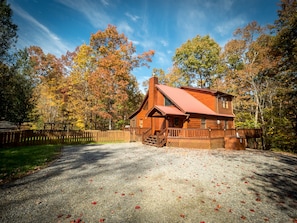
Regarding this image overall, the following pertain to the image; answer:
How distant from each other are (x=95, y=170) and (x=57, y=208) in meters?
3.10

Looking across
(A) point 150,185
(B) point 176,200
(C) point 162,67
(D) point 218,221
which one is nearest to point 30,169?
(A) point 150,185

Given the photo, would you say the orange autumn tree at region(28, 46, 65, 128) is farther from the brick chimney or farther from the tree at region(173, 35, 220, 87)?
the tree at region(173, 35, 220, 87)

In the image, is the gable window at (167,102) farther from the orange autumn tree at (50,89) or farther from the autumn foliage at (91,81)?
the orange autumn tree at (50,89)

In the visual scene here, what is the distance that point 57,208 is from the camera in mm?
3779

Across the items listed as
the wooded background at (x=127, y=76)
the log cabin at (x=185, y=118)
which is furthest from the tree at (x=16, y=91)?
the log cabin at (x=185, y=118)

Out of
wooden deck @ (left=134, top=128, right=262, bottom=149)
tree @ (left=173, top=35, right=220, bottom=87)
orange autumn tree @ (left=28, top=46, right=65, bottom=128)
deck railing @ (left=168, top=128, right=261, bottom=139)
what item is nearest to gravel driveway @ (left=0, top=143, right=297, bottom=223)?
wooden deck @ (left=134, top=128, right=262, bottom=149)

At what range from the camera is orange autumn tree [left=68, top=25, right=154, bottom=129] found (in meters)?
24.7

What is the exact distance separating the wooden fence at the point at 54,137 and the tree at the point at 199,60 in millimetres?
22612

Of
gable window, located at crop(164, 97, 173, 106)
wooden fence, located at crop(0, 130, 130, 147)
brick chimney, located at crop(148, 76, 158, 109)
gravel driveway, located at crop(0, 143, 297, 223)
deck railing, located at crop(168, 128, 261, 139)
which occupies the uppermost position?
brick chimney, located at crop(148, 76, 158, 109)

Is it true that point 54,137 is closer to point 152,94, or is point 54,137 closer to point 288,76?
point 152,94

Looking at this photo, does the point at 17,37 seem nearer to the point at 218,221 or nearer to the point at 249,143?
the point at 218,221

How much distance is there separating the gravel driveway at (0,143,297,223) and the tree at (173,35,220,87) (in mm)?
29089

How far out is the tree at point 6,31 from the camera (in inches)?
577

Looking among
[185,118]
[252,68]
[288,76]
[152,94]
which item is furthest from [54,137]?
[252,68]
